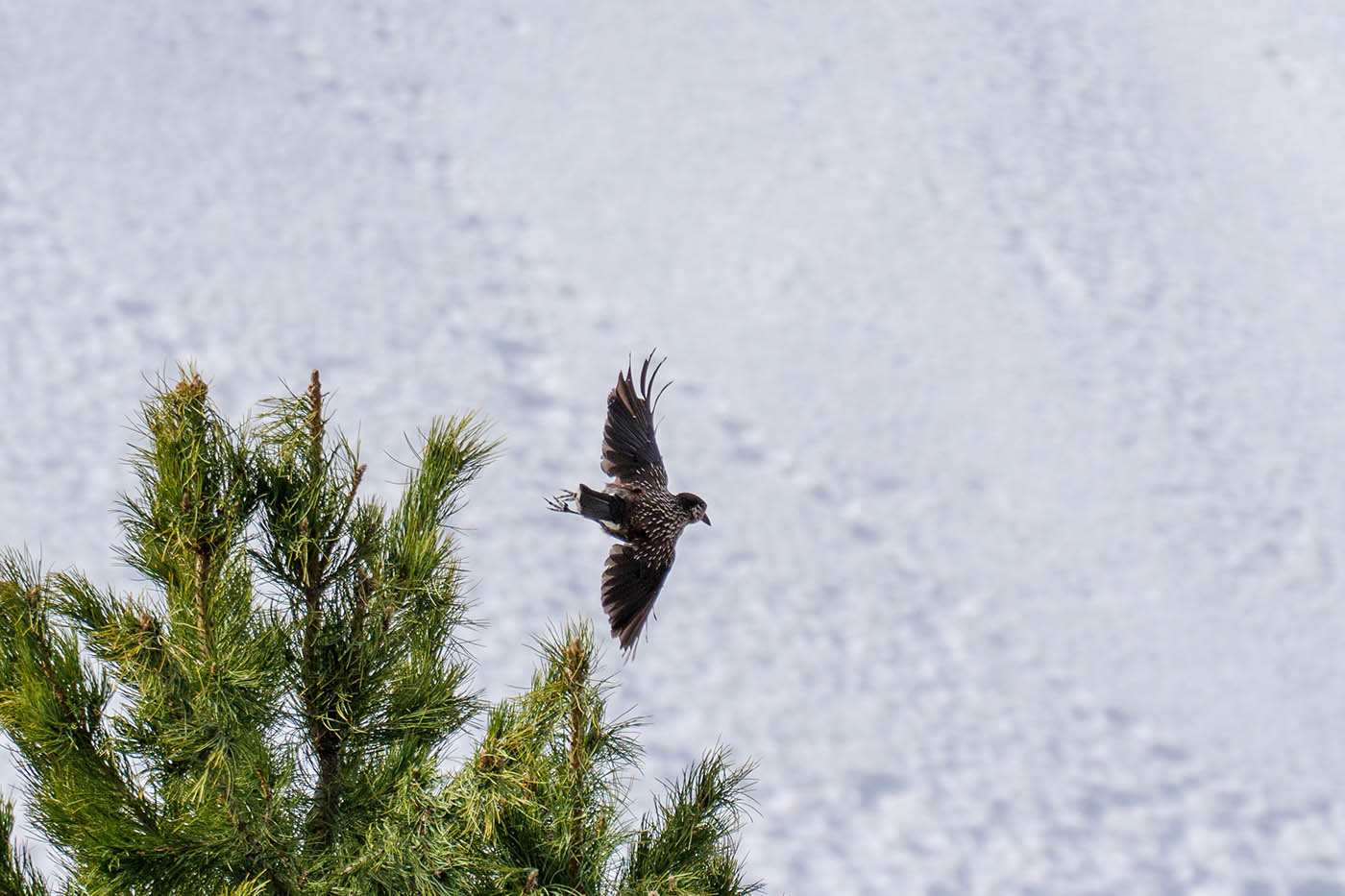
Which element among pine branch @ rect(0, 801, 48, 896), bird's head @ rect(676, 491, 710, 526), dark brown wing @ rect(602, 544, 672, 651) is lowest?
pine branch @ rect(0, 801, 48, 896)

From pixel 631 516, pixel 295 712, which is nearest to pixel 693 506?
pixel 631 516

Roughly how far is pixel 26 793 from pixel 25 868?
0.23m

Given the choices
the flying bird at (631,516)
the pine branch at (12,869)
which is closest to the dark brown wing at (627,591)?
the flying bird at (631,516)

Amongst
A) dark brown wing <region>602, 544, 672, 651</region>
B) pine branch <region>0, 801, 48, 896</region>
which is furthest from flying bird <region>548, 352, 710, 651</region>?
pine branch <region>0, 801, 48, 896</region>

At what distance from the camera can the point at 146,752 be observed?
4.03 metres

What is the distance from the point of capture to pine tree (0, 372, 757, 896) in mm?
3939

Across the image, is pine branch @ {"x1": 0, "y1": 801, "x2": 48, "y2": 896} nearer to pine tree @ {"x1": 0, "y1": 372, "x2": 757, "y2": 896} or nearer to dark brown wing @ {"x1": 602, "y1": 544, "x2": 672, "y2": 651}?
pine tree @ {"x1": 0, "y1": 372, "x2": 757, "y2": 896}

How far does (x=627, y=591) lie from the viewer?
505 centimetres

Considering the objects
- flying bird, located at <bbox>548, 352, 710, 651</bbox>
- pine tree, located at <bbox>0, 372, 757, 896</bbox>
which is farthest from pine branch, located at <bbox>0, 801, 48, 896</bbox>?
flying bird, located at <bbox>548, 352, 710, 651</bbox>

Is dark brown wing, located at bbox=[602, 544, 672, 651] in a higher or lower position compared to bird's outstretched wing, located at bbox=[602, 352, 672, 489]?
lower

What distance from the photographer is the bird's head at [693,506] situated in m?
5.32

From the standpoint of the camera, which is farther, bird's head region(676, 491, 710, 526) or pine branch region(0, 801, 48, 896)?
bird's head region(676, 491, 710, 526)

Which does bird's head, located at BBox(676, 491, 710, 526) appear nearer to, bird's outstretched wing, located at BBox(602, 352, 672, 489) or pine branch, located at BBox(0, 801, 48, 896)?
bird's outstretched wing, located at BBox(602, 352, 672, 489)

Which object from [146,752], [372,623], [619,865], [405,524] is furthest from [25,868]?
[619,865]
